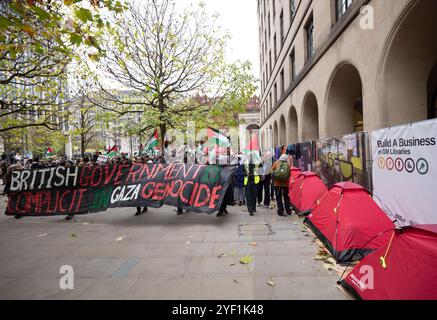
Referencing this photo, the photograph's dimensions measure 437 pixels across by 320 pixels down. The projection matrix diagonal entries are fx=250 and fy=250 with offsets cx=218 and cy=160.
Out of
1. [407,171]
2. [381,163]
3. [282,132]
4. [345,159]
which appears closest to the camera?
[407,171]

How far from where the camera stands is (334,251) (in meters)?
4.49

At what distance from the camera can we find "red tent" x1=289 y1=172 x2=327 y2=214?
23.9ft

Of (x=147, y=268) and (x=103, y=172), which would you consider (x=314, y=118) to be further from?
(x=147, y=268)

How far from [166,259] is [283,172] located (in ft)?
14.6

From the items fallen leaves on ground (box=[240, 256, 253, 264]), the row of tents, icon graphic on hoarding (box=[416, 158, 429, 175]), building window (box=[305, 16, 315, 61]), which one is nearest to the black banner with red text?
fallen leaves on ground (box=[240, 256, 253, 264])

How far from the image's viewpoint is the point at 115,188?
7926 mm

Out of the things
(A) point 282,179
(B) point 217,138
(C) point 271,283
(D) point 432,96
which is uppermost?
(D) point 432,96

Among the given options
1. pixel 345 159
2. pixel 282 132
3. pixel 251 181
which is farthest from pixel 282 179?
pixel 282 132

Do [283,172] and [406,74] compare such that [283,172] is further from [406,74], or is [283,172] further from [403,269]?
[403,269]

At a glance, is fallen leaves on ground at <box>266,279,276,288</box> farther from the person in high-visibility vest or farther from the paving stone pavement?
the person in high-visibility vest

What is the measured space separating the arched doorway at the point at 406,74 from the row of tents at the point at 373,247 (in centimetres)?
342

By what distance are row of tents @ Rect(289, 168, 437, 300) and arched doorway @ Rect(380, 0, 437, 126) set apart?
3420 mm

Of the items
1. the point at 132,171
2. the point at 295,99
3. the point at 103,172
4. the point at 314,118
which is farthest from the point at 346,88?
the point at 103,172
